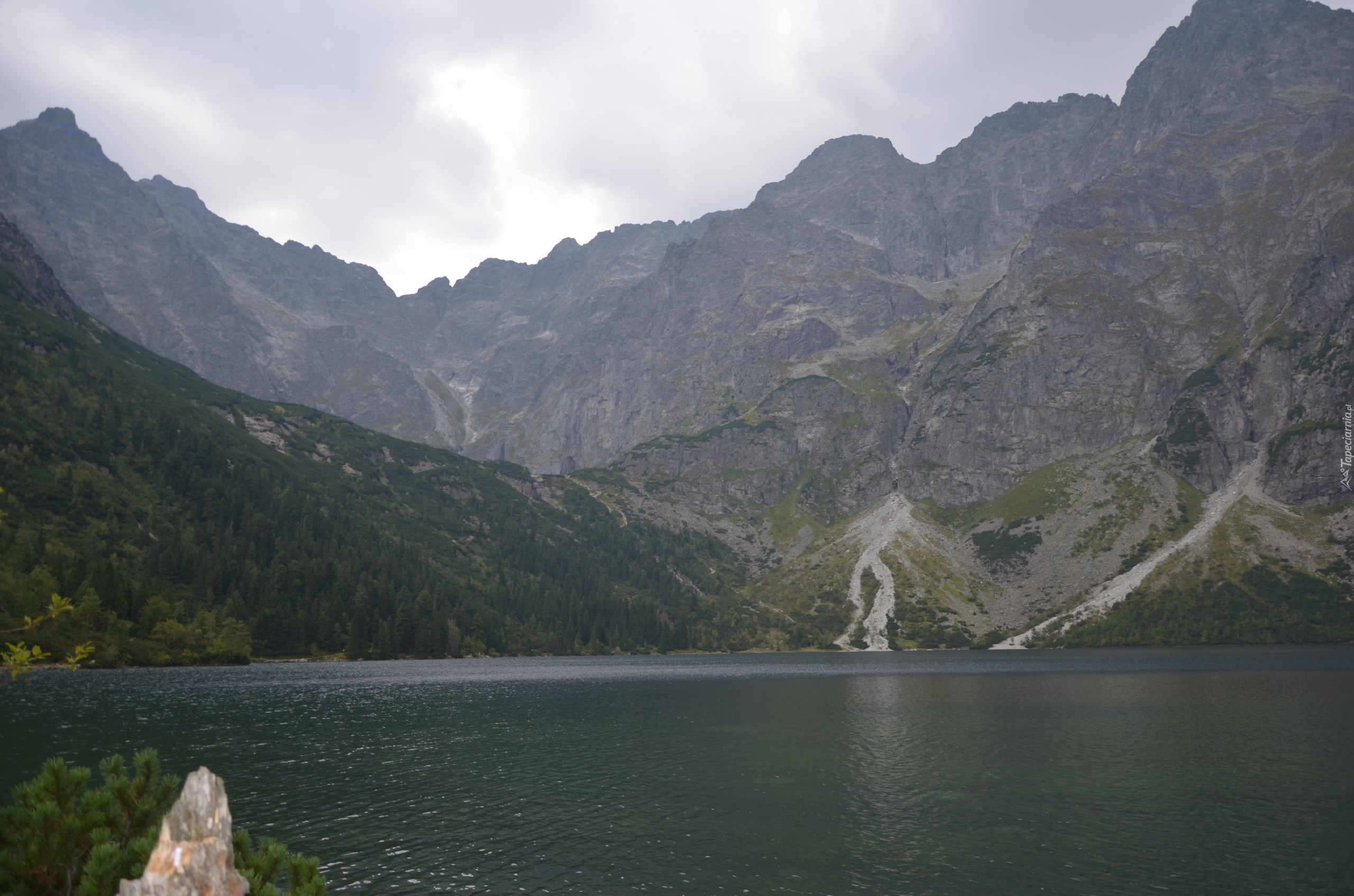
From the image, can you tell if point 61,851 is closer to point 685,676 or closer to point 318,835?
point 318,835

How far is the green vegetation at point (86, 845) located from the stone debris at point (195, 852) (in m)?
0.60

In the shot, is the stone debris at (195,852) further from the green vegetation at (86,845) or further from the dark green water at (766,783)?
the dark green water at (766,783)

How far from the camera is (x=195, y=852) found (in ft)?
48.5

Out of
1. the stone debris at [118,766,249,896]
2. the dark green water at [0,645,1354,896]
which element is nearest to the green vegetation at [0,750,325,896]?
the stone debris at [118,766,249,896]

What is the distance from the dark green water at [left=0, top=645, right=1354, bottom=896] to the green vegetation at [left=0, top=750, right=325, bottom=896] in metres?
20.7

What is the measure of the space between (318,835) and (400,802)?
8140mm

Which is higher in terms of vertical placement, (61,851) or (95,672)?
(61,851)

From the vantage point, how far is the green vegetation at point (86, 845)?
1512 centimetres

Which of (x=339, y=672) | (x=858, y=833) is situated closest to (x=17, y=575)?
(x=339, y=672)

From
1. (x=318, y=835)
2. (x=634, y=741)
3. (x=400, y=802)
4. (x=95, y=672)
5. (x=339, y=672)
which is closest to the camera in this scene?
(x=318, y=835)

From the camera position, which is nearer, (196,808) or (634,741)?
(196,808)

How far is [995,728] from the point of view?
8331cm

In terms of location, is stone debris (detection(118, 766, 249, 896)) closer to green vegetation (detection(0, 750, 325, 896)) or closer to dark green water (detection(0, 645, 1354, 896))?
green vegetation (detection(0, 750, 325, 896))

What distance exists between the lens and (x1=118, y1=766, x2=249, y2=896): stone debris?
563 inches
